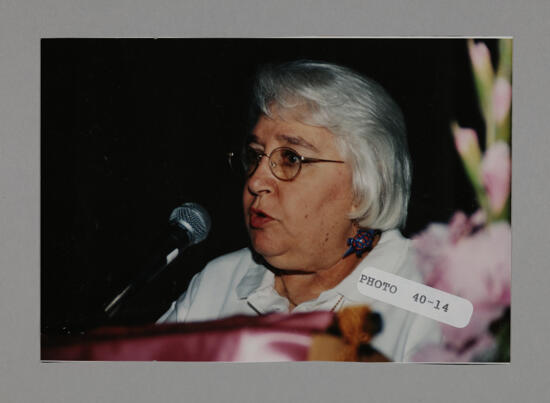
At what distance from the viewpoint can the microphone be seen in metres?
2.22

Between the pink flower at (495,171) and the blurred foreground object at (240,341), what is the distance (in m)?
0.65

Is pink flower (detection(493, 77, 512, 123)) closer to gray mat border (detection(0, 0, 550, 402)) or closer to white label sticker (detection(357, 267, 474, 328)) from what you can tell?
gray mat border (detection(0, 0, 550, 402))

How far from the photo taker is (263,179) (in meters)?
2.17

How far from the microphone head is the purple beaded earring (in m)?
0.56

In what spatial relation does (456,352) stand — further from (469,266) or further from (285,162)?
(285,162)

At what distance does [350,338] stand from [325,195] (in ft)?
1.86

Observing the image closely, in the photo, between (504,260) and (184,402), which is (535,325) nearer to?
(504,260)

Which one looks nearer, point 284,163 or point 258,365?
point 284,163

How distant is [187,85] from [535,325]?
5.46ft

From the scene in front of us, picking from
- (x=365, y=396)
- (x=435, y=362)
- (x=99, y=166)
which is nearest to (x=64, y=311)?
(x=99, y=166)

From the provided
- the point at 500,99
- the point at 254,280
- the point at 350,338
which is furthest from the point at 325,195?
the point at 500,99

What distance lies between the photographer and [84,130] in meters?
2.24

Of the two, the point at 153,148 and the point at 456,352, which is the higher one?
the point at 153,148

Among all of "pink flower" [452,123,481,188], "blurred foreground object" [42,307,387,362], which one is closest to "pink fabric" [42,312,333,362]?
"blurred foreground object" [42,307,387,362]
